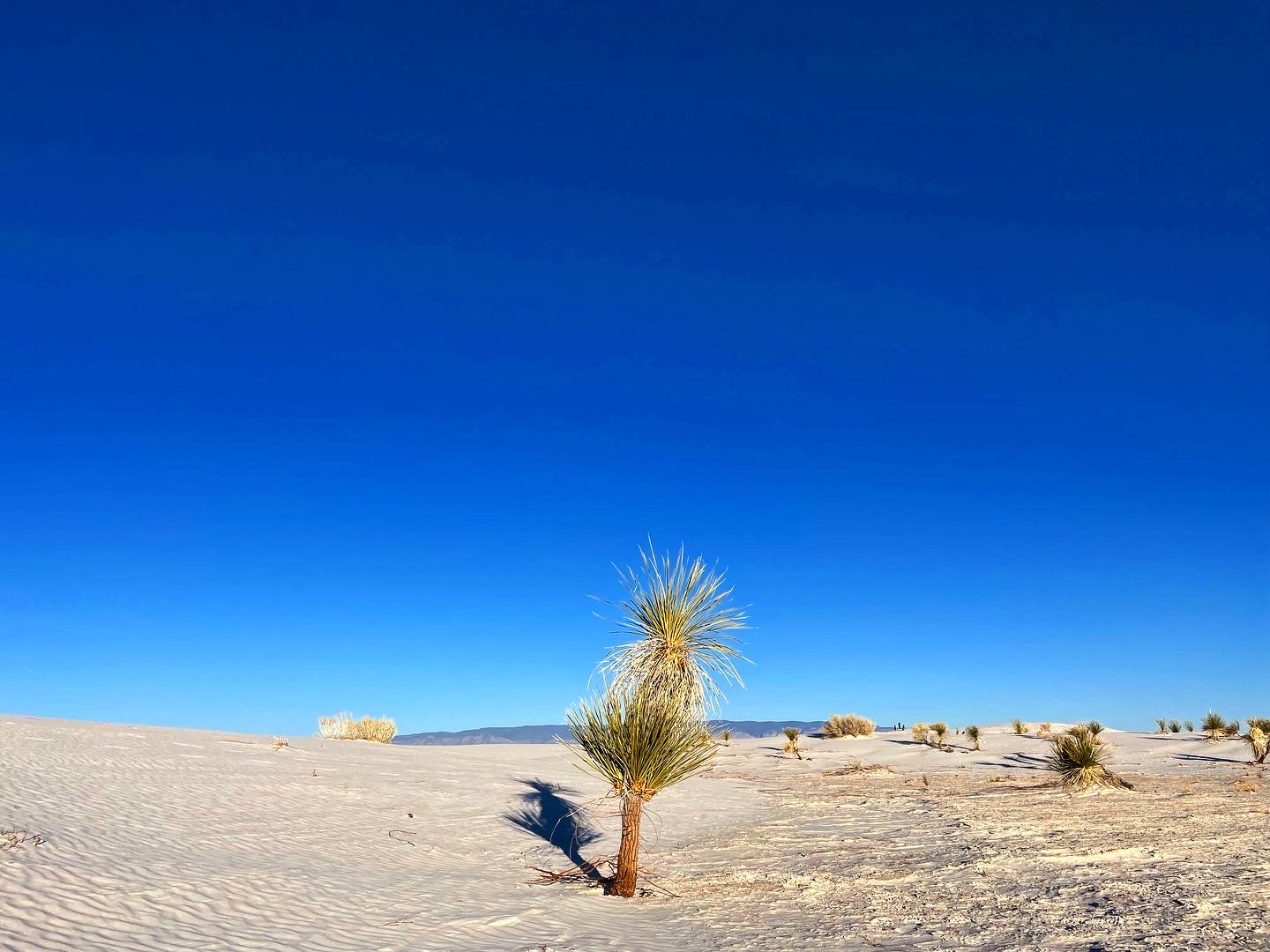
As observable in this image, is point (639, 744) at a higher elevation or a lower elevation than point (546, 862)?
higher

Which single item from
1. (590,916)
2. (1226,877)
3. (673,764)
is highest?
(673,764)

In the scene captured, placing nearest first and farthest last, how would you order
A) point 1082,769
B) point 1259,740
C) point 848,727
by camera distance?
point 1082,769
point 1259,740
point 848,727

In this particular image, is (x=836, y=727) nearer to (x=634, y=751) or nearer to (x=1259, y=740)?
(x=1259, y=740)

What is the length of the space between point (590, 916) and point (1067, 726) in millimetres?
35682

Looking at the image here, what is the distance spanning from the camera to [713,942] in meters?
7.67

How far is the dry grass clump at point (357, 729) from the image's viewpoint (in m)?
29.6

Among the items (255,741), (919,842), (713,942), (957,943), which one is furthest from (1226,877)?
(255,741)

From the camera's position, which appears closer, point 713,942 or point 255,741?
point 713,942

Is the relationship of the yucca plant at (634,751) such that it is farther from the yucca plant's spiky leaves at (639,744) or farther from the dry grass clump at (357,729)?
the dry grass clump at (357,729)

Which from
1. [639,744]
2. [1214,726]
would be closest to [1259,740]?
[1214,726]

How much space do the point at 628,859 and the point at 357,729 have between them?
2299 centimetres

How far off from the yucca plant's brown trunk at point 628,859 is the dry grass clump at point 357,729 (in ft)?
71.6

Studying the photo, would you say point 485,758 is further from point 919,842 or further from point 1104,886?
point 1104,886

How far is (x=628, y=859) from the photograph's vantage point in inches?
381
